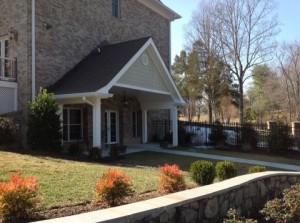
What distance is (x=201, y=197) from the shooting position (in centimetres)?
563

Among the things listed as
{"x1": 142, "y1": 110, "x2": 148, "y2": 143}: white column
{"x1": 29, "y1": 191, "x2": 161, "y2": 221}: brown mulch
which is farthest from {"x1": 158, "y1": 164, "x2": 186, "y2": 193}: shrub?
{"x1": 142, "y1": 110, "x2": 148, "y2": 143}: white column

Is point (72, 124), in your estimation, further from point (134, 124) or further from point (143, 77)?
point (134, 124)

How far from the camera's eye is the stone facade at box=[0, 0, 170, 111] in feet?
55.7

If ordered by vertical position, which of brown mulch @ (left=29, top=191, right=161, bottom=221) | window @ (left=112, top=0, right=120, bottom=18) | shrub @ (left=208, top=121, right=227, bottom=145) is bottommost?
brown mulch @ (left=29, top=191, right=161, bottom=221)

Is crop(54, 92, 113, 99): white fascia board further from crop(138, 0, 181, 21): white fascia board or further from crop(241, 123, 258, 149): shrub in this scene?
crop(138, 0, 181, 21): white fascia board

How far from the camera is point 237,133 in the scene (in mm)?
22938

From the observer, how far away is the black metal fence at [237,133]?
2238cm

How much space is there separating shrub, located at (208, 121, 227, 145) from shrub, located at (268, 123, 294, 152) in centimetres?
342

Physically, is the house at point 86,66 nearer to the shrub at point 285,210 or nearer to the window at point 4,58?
the window at point 4,58

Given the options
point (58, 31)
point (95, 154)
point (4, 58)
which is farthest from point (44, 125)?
point (58, 31)

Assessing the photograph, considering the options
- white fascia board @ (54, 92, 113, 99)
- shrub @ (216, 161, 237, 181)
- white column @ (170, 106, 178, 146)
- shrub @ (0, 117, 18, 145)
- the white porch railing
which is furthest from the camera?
white column @ (170, 106, 178, 146)

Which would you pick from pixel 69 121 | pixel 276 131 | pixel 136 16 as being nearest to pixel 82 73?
pixel 69 121

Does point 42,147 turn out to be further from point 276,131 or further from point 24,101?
point 276,131

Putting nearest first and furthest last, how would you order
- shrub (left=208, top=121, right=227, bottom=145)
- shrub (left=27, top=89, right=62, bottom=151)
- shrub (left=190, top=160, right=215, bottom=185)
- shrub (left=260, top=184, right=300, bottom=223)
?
shrub (left=260, top=184, right=300, bottom=223)
shrub (left=190, top=160, right=215, bottom=185)
shrub (left=27, top=89, right=62, bottom=151)
shrub (left=208, top=121, right=227, bottom=145)
